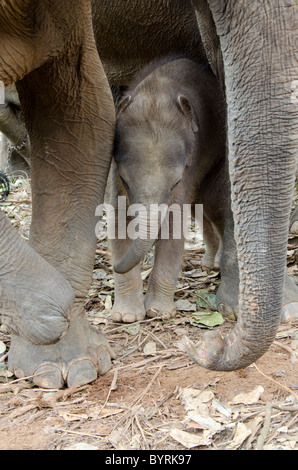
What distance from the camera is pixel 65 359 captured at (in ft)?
7.63

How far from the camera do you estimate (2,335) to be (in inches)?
109

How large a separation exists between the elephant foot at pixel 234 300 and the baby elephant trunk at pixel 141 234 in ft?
1.73

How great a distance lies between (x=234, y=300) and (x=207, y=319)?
0.15 m

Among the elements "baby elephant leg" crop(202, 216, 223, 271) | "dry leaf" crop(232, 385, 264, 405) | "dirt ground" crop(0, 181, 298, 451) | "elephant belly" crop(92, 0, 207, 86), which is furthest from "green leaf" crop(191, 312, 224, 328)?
"elephant belly" crop(92, 0, 207, 86)

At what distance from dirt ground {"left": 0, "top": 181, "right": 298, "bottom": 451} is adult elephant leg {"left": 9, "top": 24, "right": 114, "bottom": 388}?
0.63ft

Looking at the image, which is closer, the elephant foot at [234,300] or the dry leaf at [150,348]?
the dry leaf at [150,348]

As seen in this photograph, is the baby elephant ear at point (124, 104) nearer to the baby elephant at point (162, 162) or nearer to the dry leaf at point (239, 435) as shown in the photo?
the baby elephant at point (162, 162)

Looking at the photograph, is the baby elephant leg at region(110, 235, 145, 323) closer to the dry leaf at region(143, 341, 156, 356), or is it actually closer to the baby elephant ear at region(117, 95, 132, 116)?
the dry leaf at region(143, 341, 156, 356)

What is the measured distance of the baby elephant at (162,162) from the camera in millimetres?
2791

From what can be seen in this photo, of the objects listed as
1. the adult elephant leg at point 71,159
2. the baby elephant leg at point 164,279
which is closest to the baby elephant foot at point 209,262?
the baby elephant leg at point 164,279

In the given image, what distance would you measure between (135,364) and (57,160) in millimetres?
830

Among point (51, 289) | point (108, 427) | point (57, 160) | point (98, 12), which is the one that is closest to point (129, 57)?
point (98, 12)
